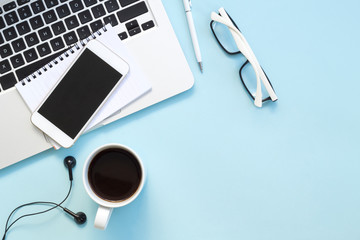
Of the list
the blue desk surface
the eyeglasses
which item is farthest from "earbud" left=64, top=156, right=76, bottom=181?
the eyeglasses

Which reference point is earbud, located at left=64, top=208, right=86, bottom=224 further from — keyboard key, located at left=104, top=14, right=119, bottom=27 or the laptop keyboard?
keyboard key, located at left=104, top=14, right=119, bottom=27

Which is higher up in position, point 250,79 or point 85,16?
point 85,16

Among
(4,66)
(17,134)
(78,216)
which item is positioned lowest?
(78,216)

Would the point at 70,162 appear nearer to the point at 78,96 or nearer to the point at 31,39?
the point at 78,96

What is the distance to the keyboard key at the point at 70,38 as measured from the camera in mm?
579

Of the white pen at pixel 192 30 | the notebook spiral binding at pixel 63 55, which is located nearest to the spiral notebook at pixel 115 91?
the notebook spiral binding at pixel 63 55

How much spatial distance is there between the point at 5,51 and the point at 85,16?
155mm

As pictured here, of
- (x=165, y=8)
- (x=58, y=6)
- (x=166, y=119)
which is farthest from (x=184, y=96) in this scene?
(x=58, y=6)

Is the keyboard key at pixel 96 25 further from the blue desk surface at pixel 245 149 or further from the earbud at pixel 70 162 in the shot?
the earbud at pixel 70 162

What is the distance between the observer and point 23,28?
577mm

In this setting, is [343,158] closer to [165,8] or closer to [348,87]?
[348,87]

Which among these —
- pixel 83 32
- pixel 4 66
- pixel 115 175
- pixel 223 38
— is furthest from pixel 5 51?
pixel 223 38

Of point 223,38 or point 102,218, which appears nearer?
point 102,218

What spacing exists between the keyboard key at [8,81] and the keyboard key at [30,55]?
0.04m
